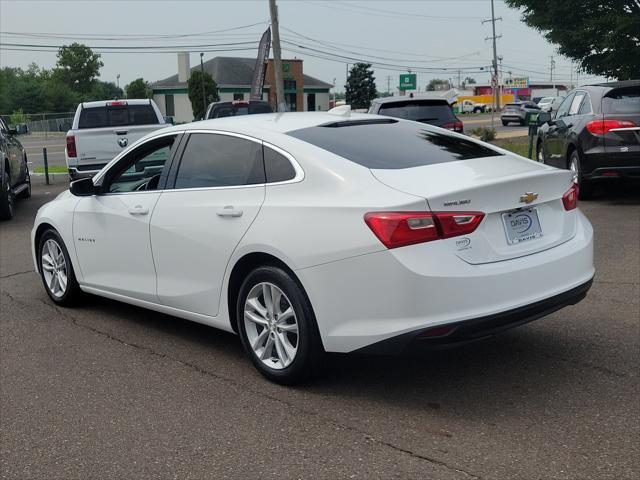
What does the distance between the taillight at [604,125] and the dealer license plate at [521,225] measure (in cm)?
703

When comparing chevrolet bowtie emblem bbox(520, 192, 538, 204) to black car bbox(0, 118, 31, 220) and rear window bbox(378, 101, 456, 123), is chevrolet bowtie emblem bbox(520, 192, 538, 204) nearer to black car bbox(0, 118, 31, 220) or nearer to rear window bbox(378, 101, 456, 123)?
black car bbox(0, 118, 31, 220)

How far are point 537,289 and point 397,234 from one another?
896 mm

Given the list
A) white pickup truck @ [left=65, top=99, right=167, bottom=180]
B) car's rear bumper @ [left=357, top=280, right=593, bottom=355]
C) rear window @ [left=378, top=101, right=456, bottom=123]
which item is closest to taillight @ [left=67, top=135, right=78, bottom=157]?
white pickup truck @ [left=65, top=99, right=167, bottom=180]

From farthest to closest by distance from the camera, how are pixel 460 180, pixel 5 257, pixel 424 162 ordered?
pixel 5 257
pixel 424 162
pixel 460 180

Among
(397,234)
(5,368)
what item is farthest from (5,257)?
(397,234)

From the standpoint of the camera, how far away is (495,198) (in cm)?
407

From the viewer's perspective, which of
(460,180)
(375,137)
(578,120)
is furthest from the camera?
(578,120)

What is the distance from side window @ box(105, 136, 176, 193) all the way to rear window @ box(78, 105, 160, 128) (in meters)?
9.07

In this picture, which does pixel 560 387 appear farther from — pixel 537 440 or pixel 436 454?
pixel 436 454

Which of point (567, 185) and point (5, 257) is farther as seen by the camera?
point (5, 257)

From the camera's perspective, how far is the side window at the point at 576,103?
1157 cm

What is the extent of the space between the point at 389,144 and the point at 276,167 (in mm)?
735

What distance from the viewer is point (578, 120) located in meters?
11.3

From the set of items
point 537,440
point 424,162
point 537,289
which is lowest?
point 537,440
